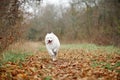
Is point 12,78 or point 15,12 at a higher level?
point 15,12

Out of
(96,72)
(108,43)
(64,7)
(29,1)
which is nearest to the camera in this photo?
(96,72)

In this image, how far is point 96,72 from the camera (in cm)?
710

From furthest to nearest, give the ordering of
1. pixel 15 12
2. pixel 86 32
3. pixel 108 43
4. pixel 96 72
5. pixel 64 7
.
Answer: pixel 64 7 → pixel 86 32 → pixel 108 43 → pixel 15 12 → pixel 96 72

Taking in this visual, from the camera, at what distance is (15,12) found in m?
9.88

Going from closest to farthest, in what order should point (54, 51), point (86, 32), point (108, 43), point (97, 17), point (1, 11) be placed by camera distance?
point (1, 11) < point (54, 51) < point (108, 43) < point (97, 17) < point (86, 32)

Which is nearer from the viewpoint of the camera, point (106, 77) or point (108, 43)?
point (106, 77)

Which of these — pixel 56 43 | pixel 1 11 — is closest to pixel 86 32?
pixel 56 43

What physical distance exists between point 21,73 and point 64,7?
4309 centimetres

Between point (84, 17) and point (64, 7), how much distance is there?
11.0m

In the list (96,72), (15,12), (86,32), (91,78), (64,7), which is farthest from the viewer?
(64,7)

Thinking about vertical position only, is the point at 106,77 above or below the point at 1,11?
below

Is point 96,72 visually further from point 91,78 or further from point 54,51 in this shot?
point 54,51

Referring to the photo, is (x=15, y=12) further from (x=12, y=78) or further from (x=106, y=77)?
(x=106, y=77)

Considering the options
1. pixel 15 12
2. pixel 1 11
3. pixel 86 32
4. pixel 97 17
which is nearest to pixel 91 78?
pixel 1 11
